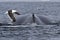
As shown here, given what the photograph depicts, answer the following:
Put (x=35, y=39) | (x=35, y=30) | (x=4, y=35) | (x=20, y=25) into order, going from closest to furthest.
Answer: (x=35, y=39) → (x=4, y=35) → (x=35, y=30) → (x=20, y=25)

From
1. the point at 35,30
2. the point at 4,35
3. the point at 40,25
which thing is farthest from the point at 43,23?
the point at 4,35

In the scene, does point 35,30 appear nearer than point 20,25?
Yes

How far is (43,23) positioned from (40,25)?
92cm

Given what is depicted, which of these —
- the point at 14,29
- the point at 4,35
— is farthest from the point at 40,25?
the point at 4,35

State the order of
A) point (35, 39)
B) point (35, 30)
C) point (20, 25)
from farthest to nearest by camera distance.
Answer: point (20, 25) → point (35, 30) → point (35, 39)

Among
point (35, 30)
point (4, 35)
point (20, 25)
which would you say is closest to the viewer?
point (4, 35)

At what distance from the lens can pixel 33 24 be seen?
3903 cm

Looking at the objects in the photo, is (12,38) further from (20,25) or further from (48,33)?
(20,25)

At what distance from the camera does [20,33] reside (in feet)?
114

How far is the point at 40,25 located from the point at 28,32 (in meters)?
4.10

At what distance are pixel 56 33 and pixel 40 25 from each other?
4825 mm

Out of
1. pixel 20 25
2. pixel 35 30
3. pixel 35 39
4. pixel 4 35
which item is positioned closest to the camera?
pixel 35 39

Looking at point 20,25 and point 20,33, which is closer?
point 20,33

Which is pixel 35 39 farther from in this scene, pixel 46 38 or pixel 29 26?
pixel 29 26
